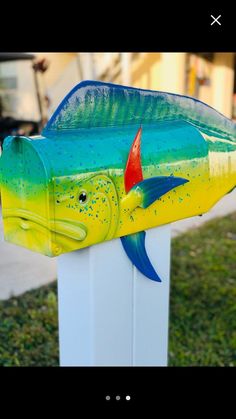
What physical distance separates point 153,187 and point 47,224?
0.84 feet

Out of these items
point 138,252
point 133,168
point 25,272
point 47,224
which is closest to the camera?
point 47,224

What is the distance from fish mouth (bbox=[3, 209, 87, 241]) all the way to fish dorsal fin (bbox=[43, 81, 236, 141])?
16cm

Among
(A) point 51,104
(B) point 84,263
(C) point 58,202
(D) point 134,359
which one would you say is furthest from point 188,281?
(A) point 51,104

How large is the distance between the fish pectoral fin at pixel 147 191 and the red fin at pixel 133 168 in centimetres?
1

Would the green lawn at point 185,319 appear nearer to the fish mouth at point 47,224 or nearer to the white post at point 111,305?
the white post at point 111,305

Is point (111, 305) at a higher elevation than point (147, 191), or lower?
lower

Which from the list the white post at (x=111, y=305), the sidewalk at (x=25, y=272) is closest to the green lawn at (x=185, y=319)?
the sidewalk at (x=25, y=272)

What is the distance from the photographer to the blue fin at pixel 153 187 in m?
1.01

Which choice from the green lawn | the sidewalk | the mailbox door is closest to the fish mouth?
the mailbox door

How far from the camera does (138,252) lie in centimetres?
109

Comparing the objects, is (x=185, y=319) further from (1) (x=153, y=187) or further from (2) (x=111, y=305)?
(1) (x=153, y=187)

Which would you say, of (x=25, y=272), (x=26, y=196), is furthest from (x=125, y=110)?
(x=25, y=272)
